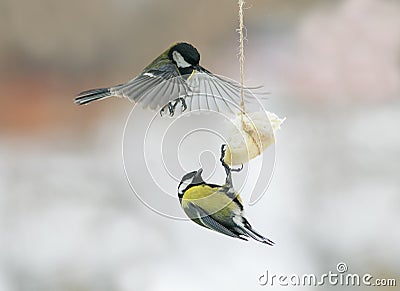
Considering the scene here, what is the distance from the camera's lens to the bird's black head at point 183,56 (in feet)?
4.09

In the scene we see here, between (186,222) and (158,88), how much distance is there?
0.47 metres

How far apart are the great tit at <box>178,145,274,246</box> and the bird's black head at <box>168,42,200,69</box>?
21cm

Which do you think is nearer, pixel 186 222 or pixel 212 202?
pixel 212 202

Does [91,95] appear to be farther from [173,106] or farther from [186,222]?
[186,222]

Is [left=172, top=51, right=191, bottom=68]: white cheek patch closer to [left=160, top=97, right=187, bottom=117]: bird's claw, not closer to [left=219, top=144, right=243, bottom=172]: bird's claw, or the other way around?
[left=160, top=97, right=187, bottom=117]: bird's claw

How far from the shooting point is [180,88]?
115 cm

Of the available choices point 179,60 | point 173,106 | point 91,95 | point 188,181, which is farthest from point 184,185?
point 91,95

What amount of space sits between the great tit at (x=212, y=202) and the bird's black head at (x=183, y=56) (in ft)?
0.70

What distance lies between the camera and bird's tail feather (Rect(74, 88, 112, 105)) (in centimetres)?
131

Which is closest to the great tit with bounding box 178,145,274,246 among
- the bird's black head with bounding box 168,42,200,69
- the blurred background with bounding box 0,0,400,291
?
the bird's black head with bounding box 168,42,200,69

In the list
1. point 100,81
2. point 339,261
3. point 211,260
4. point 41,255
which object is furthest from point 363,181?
point 41,255

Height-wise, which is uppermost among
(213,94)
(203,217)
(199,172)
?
(213,94)

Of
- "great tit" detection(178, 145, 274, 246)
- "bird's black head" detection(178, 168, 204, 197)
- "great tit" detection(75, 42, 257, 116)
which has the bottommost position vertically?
"great tit" detection(178, 145, 274, 246)

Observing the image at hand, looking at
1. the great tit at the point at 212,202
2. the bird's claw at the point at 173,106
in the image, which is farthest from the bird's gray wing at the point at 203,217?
the bird's claw at the point at 173,106
